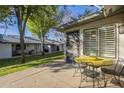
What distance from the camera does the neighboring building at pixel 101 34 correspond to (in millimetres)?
7359

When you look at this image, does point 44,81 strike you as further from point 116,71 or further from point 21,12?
point 21,12

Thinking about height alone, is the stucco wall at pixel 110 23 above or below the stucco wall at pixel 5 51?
above

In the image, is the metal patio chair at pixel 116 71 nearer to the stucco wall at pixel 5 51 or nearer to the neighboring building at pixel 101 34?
the neighboring building at pixel 101 34

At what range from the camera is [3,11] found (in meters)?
18.8

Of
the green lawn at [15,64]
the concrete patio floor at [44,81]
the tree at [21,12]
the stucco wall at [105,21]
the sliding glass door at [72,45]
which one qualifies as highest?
the tree at [21,12]

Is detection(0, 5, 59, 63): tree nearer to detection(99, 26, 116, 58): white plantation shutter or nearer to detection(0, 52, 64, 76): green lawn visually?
detection(0, 52, 64, 76): green lawn

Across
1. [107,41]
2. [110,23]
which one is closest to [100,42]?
[107,41]

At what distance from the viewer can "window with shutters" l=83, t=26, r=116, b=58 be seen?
8.03m

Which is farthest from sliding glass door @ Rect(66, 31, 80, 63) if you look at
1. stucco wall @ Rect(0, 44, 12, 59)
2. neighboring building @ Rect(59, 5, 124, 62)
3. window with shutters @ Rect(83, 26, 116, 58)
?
stucco wall @ Rect(0, 44, 12, 59)

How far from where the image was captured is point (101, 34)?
877 centimetres

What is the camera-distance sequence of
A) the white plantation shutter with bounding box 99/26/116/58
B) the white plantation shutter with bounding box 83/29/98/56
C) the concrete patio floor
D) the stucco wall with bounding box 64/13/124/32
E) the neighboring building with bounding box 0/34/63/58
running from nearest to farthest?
the concrete patio floor < the stucco wall with bounding box 64/13/124/32 < the white plantation shutter with bounding box 99/26/116/58 < the white plantation shutter with bounding box 83/29/98/56 < the neighboring building with bounding box 0/34/63/58

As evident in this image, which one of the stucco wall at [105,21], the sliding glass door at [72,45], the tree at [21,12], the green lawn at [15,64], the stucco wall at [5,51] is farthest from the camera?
the stucco wall at [5,51]

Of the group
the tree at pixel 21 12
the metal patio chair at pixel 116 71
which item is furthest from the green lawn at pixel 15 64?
the metal patio chair at pixel 116 71

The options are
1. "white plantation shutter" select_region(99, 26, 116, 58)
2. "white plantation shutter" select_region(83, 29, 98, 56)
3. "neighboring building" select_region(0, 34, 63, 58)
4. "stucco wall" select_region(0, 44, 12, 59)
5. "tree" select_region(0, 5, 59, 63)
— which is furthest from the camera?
"neighboring building" select_region(0, 34, 63, 58)
